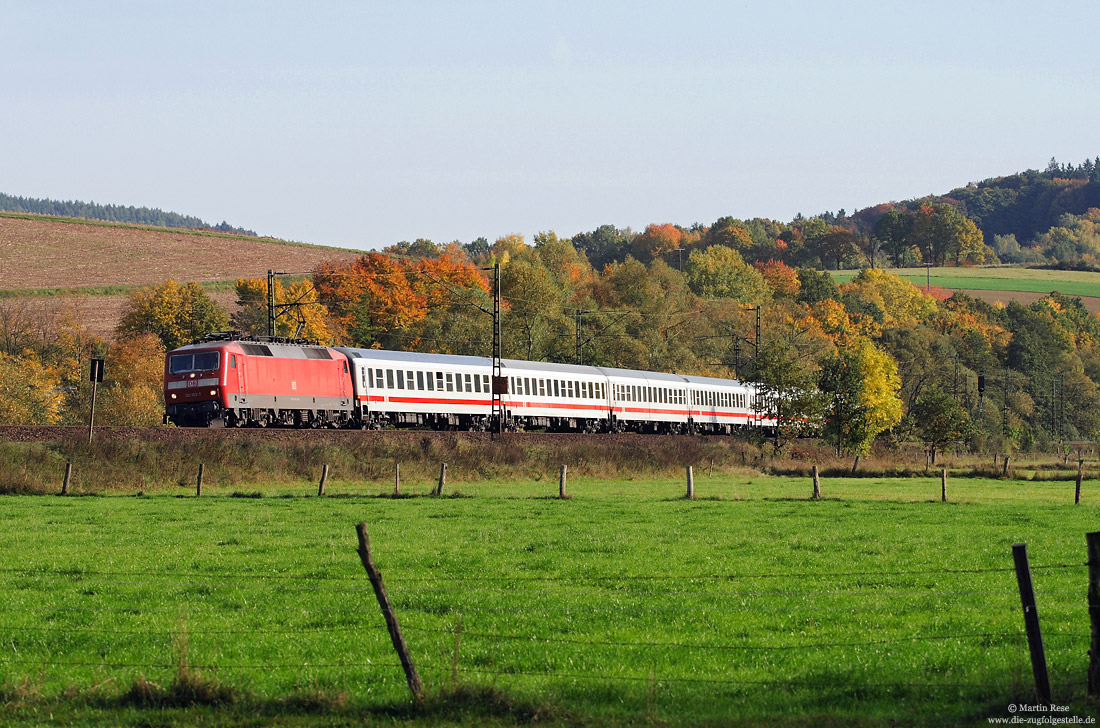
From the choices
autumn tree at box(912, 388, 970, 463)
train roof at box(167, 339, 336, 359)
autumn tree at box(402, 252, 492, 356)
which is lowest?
autumn tree at box(912, 388, 970, 463)

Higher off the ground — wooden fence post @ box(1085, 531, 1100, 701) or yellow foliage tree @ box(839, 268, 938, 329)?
yellow foliage tree @ box(839, 268, 938, 329)

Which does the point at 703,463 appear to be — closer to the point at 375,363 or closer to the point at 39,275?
the point at 375,363

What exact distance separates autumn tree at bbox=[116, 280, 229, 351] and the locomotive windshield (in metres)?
53.0

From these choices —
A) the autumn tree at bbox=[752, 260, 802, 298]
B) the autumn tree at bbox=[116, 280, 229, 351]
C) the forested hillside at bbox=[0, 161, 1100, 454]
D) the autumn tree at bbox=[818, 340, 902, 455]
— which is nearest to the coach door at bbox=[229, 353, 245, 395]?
the forested hillside at bbox=[0, 161, 1100, 454]

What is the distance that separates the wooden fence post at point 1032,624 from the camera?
9617mm

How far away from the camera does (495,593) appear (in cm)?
1741

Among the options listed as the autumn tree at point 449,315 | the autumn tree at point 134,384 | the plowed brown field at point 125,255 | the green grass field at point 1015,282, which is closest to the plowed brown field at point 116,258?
the plowed brown field at point 125,255

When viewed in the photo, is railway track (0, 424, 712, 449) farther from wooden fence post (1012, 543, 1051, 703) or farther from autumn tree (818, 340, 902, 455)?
wooden fence post (1012, 543, 1051, 703)

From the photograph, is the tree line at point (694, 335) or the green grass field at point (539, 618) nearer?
the green grass field at point (539, 618)

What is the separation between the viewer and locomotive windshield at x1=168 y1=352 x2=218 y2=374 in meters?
45.7

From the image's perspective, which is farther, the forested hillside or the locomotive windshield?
the forested hillside

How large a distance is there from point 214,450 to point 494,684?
109 ft

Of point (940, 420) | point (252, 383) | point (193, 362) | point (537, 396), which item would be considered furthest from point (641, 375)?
point (193, 362)

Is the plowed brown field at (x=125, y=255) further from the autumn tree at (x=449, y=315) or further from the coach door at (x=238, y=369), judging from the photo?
the coach door at (x=238, y=369)
